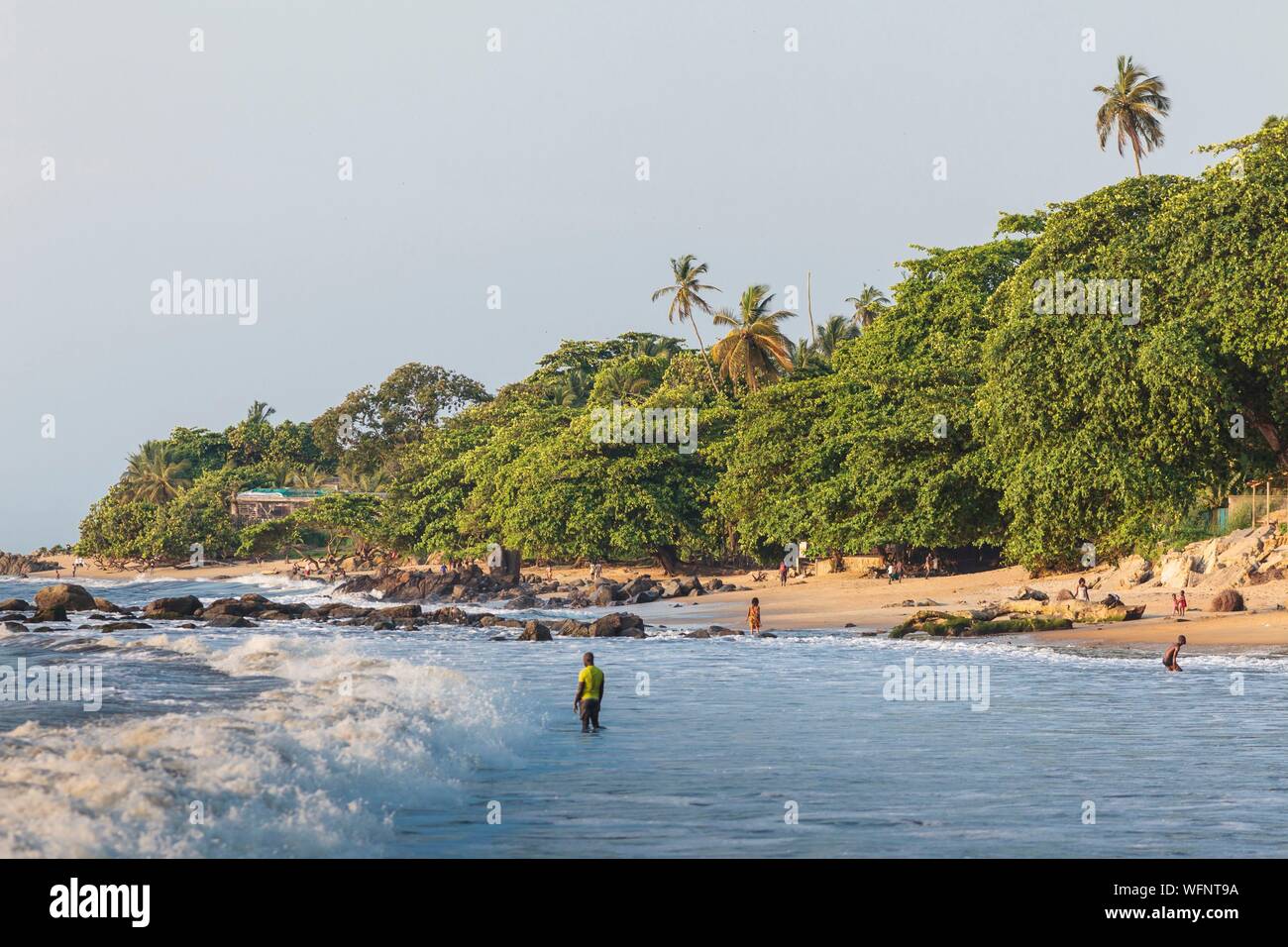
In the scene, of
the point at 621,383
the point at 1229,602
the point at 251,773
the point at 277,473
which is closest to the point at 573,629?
the point at 1229,602

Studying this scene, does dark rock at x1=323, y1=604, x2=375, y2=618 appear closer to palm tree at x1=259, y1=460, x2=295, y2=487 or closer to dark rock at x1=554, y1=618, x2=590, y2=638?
dark rock at x1=554, y1=618, x2=590, y2=638

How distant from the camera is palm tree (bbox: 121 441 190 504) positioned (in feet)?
348

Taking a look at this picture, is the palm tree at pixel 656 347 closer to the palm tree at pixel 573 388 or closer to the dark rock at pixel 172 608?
the palm tree at pixel 573 388

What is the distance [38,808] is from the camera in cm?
1076

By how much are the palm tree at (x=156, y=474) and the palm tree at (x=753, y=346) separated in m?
60.2

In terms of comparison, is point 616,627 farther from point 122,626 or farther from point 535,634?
point 122,626

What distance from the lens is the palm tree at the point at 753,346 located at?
199ft

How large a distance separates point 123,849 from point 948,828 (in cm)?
680

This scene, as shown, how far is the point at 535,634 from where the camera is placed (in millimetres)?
36312

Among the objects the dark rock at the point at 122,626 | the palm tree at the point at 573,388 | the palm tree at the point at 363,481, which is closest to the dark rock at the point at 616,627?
the dark rock at the point at 122,626

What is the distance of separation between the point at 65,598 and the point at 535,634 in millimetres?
22140

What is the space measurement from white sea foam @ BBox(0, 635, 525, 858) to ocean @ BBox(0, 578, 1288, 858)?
0.13 feet
